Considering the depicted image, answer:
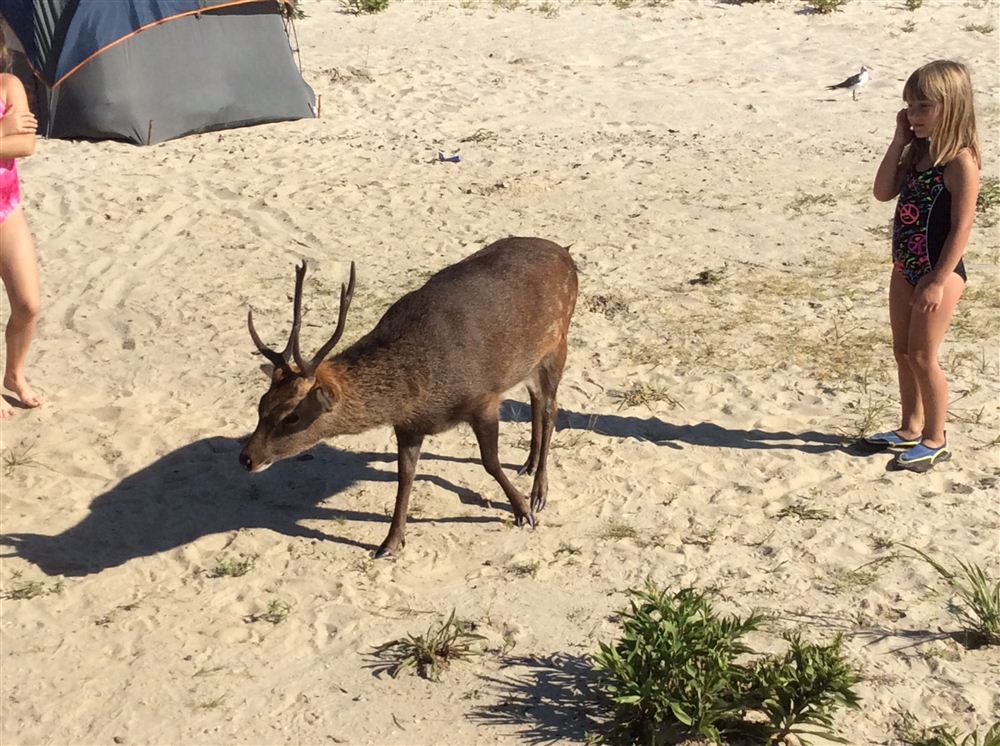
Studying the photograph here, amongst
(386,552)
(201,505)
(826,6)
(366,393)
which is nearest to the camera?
(366,393)

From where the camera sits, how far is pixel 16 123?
5945 millimetres

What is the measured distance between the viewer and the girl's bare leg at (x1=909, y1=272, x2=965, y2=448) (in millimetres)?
5699

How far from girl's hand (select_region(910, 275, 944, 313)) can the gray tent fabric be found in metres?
8.20

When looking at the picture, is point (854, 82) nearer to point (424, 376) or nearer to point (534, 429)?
point (534, 429)

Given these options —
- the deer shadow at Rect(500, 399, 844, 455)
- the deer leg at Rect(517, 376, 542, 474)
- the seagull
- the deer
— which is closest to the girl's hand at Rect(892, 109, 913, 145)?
the deer shadow at Rect(500, 399, 844, 455)

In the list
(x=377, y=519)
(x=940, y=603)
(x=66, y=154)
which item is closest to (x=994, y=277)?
(x=940, y=603)

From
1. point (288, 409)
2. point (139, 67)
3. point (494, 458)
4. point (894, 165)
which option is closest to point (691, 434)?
point (494, 458)

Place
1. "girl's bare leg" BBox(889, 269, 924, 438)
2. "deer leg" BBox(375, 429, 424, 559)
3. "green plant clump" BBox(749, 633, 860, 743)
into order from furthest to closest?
"girl's bare leg" BBox(889, 269, 924, 438), "deer leg" BBox(375, 429, 424, 559), "green plant clump" BBox(749, 633, 860, 743)

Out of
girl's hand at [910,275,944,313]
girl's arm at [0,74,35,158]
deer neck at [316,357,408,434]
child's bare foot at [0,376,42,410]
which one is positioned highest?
girl's arm at [0,74,35,158]

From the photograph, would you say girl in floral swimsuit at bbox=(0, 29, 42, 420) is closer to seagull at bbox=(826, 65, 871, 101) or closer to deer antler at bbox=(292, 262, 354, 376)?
deer antler at bbox=(292, 262, 354, 376)

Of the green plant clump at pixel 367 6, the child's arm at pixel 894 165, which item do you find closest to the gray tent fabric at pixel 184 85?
the green plant clump at pixel 367 6

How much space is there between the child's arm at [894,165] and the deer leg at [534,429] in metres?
1.98

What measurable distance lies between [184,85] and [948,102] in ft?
28.0

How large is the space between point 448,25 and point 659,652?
12.8 m
